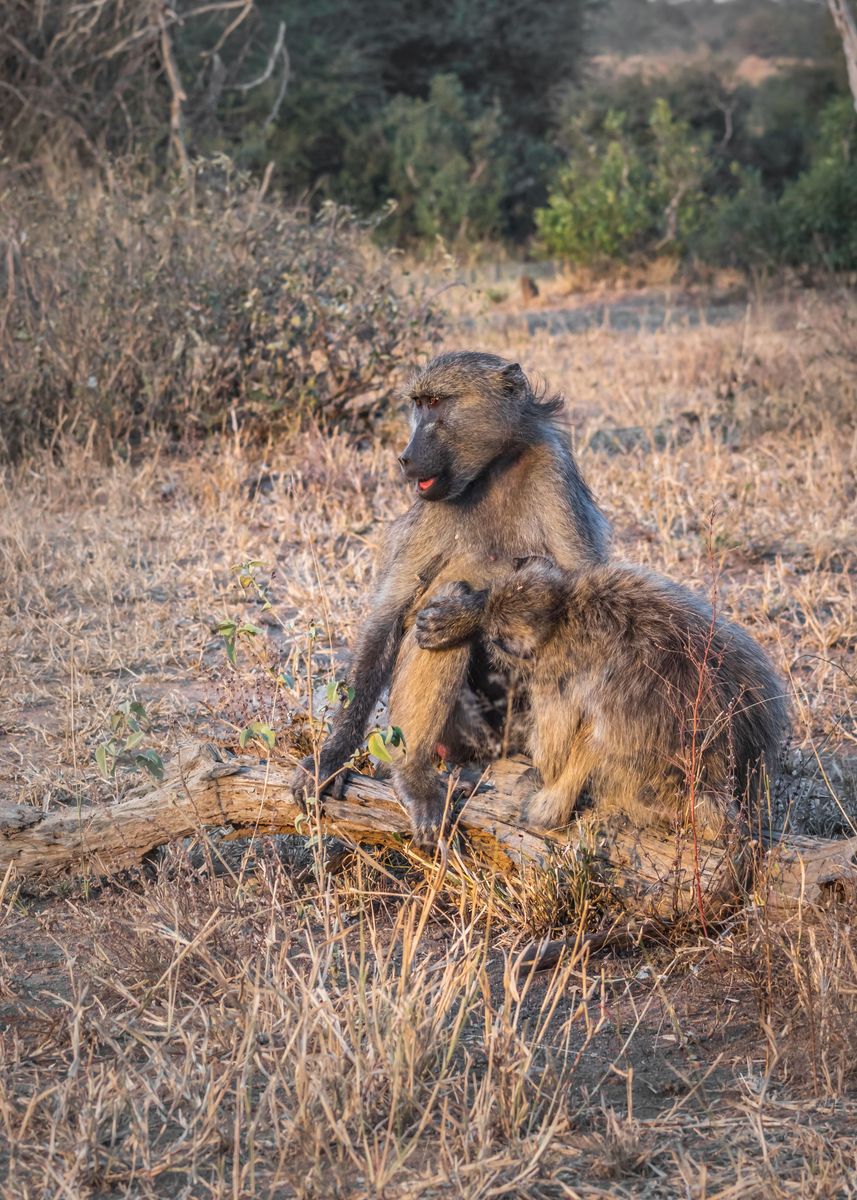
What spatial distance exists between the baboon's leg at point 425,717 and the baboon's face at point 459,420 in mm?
477

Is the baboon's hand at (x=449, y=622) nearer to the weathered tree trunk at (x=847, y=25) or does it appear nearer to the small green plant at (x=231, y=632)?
the small green plant at (x=231, y=632)

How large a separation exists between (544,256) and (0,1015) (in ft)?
45.6

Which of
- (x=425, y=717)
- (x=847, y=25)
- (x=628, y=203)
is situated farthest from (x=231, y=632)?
(x=628, y=203)

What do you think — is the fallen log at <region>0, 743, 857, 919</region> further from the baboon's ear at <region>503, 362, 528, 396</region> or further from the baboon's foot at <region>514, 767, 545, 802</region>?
the baboon's ear at <region>503, 362, 528, 396</region>

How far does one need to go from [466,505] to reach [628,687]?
0.79 m

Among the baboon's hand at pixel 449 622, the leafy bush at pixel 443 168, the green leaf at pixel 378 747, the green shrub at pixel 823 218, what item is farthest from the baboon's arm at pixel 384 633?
the leafy bush at pixel 443 168

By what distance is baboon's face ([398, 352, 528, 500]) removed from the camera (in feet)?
11.6

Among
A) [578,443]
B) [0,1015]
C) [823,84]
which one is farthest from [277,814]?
[823,84]

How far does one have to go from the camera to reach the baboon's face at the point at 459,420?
3543 mm

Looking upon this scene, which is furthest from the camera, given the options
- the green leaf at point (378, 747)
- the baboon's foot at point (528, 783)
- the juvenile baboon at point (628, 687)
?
the baboon's foot at point (528, 783)

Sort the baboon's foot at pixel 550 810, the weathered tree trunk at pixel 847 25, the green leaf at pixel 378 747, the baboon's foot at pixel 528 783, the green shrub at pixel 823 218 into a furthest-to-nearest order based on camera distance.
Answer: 1. the green shrub at pixel 823 218
2. the weathered tree trunk at pixel 847 25
3. the baboon's foot at pixel 528 783
4. the baboon's foot at pixel 550 810
5. the green leaf at pixel 378 747

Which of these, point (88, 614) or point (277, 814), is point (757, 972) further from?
point (88, 614)

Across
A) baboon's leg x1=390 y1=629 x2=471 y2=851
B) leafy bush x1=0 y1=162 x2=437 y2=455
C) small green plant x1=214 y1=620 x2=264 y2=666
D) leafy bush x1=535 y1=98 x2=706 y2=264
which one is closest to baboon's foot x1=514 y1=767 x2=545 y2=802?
baboon's leg x1=390 y1=629 x2=471 y2=851

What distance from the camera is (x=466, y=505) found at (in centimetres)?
360
